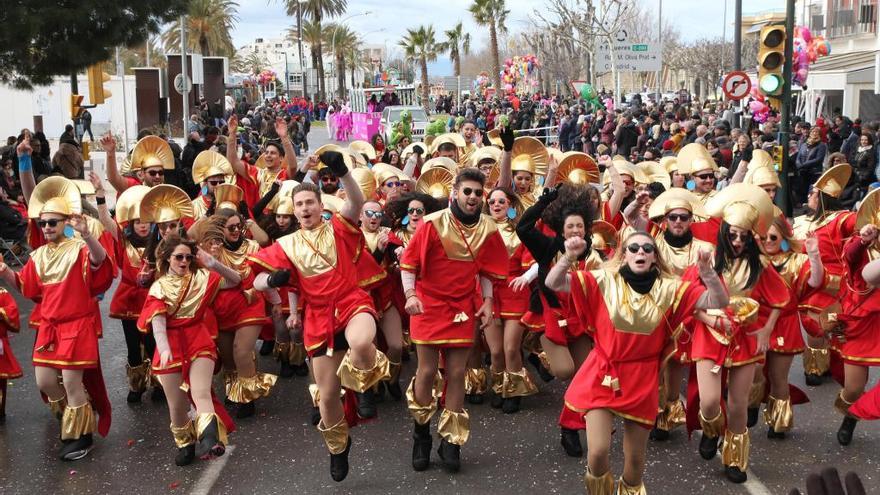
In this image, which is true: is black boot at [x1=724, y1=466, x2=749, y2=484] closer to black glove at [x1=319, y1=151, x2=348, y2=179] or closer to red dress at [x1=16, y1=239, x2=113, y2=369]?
black glove at [x1=319, y1=151, x2=348, y2=179]

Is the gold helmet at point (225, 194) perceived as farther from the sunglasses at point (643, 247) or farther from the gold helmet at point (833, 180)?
the gold helmet at point (833, 180)

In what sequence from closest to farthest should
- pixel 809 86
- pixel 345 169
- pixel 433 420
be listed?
pixel 345 169
pixel 433 420
pixel 809 86

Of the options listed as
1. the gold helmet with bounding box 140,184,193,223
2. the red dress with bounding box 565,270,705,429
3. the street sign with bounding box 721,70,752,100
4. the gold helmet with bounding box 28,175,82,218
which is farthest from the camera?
the street sign with bounding box 721,70,752,100

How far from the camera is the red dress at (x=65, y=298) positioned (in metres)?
6.63

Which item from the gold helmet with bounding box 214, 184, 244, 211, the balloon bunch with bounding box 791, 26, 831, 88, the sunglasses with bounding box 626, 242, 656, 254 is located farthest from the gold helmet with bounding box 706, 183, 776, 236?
the balloon bunch with bounding box 791, 26, 831, 88

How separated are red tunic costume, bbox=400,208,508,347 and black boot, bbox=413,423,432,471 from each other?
55 centimetres

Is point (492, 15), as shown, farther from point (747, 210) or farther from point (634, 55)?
point (747, 210)

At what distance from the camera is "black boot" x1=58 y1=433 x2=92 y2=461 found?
259 inches

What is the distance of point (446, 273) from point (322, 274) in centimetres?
79

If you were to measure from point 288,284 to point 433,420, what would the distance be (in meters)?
1.77

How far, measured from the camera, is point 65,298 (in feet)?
21.9

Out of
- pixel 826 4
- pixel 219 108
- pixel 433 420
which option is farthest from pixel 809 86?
pixel 433 420

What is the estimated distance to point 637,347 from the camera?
505cm

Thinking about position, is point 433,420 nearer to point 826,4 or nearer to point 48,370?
point 48,370
